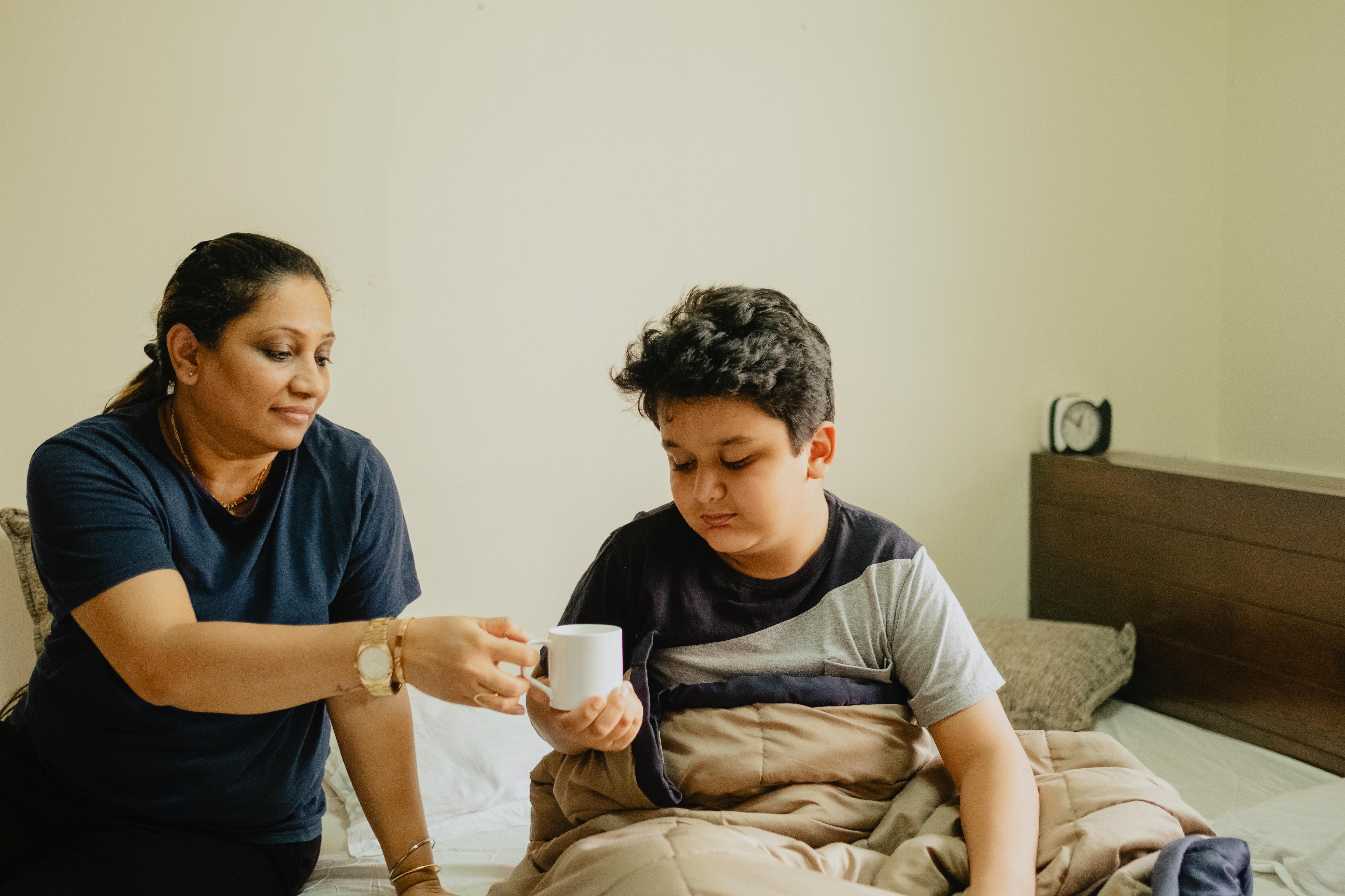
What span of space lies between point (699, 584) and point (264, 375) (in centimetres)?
59

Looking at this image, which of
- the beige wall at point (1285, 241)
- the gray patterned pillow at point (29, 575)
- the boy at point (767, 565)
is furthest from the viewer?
the beige wall at point (1285, 241)

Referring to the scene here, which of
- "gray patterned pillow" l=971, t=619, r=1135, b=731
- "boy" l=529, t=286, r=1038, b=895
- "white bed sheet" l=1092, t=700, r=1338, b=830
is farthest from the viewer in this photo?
"gray patterned pillow" l=971, t=619, r=1135, b=731

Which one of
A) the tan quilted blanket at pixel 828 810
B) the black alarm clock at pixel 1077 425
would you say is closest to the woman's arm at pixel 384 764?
the tan quilted blanket at pixel 828 810

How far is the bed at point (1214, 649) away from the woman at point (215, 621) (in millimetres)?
209

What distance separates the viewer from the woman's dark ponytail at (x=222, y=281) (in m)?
1.17

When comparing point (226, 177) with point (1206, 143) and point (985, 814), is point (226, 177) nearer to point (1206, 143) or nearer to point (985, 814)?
point (985, 814)

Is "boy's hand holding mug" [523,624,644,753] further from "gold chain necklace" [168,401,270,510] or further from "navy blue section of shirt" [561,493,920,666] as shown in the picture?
"gold chain necklace" [168,401,270,510]

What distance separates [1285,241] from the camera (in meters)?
2.53

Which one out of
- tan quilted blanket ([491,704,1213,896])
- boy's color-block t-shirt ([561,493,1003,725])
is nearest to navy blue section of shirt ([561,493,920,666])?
boy's color-block t-shirt ([561,493,1003,725])

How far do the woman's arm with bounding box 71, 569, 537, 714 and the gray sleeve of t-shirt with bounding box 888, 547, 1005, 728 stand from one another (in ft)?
1.43

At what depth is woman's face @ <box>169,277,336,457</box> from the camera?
1.17m

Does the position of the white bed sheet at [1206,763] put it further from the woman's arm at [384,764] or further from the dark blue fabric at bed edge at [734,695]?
the woman's arm at [384,764]

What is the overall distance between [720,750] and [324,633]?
0.44 meters

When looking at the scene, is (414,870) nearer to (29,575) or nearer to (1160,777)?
(29,575)
